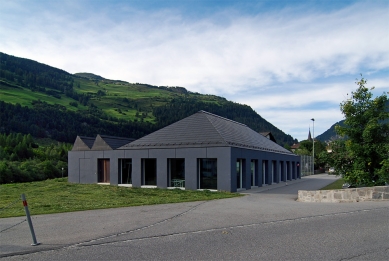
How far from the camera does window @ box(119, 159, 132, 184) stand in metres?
29.0

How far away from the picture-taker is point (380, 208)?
38.4ft

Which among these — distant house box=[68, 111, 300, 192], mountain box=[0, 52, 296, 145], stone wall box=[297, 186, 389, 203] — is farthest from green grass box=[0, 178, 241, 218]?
mountain box=[0, 52, 296, 145]

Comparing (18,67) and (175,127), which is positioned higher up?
(18,67)

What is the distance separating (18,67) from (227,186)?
12558 centimetres

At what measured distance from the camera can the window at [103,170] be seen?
3109cm

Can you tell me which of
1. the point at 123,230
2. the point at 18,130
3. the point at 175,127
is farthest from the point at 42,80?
the point at 123,230

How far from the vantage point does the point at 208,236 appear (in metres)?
8.12

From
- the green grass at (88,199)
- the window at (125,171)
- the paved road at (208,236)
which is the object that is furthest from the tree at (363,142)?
the window at (125,171)

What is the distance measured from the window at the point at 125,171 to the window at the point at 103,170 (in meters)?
2.38

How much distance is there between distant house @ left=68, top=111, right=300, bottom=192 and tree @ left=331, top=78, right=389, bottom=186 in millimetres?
7884

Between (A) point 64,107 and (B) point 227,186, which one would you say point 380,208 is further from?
(A) point 64,107

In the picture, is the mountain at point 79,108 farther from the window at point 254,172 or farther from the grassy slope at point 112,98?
the window at point 254,172

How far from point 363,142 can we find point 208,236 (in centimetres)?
1117

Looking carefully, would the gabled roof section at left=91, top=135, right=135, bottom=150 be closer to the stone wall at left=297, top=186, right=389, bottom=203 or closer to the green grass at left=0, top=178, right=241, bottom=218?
the green grass at left=0, top=178, right=241, bottom=218
